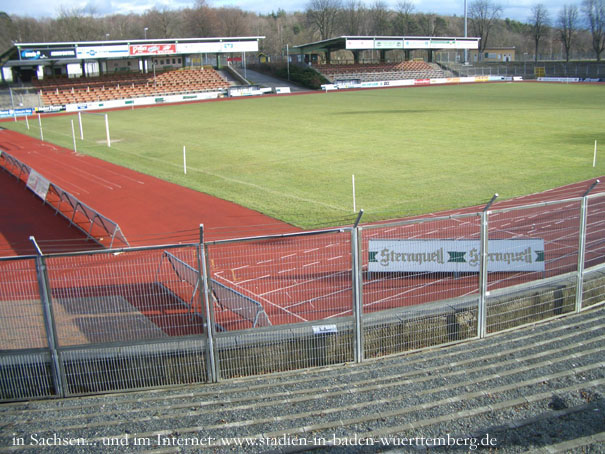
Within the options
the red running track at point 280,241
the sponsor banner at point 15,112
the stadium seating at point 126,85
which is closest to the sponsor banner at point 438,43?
the stadium seating at point 126,85

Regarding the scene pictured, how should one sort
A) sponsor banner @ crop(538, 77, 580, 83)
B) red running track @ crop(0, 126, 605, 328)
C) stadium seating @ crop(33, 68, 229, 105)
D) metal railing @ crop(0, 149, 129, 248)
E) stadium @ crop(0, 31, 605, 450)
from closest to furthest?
stadium @ crop(0, 31, 605, 450)
red running track @ crop(0, 126, 605, 328)
metal railing @ crop(0, 149, 129, 248)
stadium seating @ crop(33, 68, 229, 105)
sponsor banner @ crop(538, 77, 580, 83)

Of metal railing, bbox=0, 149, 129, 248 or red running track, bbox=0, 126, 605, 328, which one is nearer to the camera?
red running track, bbox=0, 126, 605, 328

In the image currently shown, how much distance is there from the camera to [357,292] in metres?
8.23

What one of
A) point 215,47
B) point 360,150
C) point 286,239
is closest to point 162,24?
point 215,47

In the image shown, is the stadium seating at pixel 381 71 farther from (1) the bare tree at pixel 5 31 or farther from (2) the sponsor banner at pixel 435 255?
(2) the sponsor banner at pixel 435 255

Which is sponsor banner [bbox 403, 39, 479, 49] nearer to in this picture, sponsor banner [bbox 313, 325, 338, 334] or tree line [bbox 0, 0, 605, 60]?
tree line [bbox 0, 0, 605, 60]

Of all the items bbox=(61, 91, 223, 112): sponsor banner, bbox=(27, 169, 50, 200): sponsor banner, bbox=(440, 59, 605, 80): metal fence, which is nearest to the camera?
bbox=(27, 169, 50, 200): sponsor banner

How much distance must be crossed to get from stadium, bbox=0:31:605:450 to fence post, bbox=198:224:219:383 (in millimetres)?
26

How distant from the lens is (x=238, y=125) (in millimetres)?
43875

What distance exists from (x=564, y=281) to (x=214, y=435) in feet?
21.3

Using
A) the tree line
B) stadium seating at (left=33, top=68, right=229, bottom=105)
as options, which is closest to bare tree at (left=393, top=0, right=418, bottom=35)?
the tree line

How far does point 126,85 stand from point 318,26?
89.3 meters

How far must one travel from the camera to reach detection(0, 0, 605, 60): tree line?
5153 inches

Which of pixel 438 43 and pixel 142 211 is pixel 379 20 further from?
pixel 142 211
